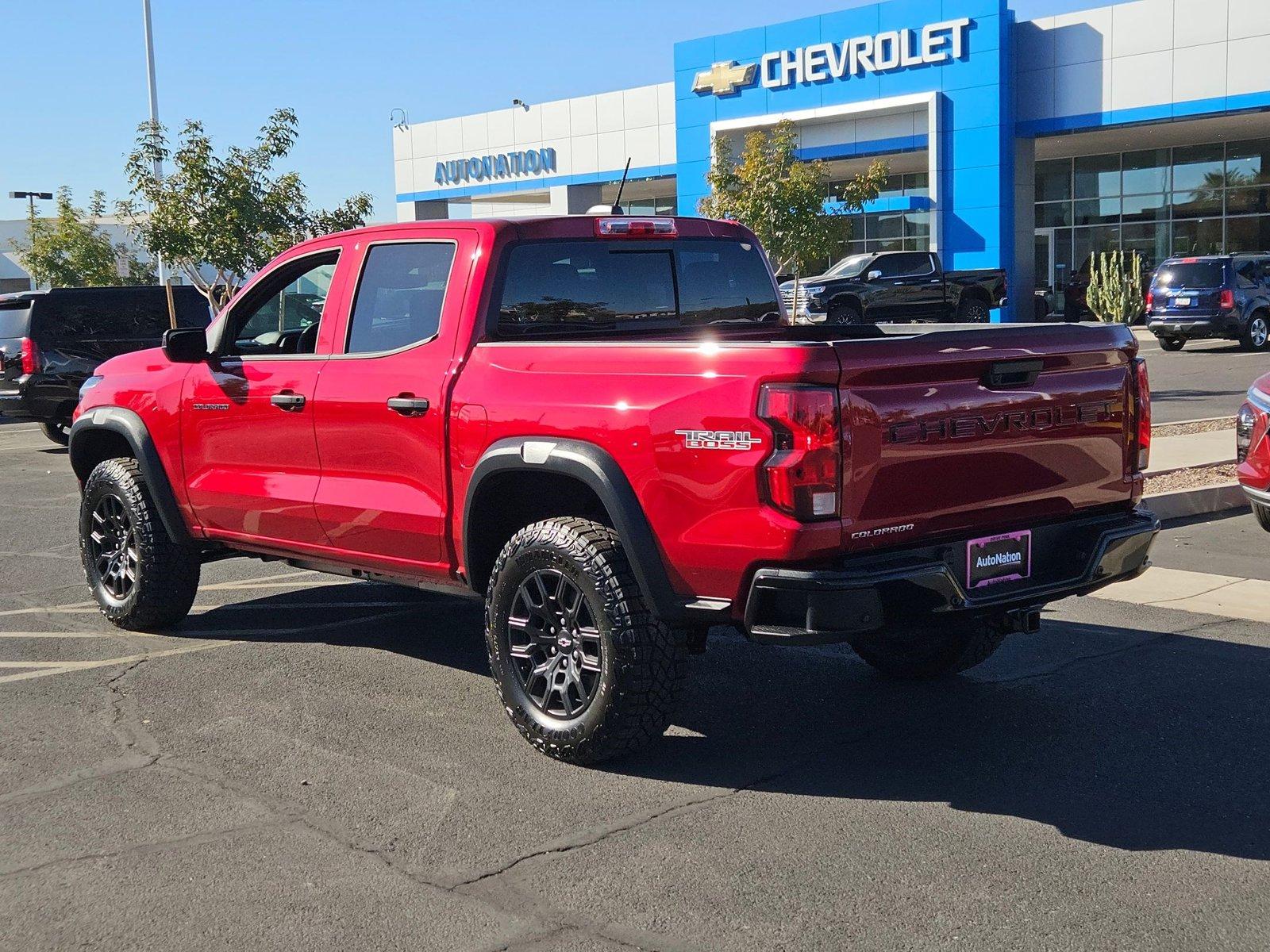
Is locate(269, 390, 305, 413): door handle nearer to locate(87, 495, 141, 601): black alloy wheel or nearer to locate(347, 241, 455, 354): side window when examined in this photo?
locate(347, 241, 455, 354): side window

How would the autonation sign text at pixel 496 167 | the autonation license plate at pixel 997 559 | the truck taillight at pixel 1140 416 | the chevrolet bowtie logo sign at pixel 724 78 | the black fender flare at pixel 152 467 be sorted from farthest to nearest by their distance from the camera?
the autonation sign text at pixel 496 167 < the chevrolet bowtie logo sign at pixel 724 78 < the black fender flare at pixel 152 467 < the truck taillight at pixel 1140 416 < the autonation license plate at pixel 997 559

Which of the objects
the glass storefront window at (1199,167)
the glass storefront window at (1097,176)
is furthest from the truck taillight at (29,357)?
the glass storefront window at (1199,167)

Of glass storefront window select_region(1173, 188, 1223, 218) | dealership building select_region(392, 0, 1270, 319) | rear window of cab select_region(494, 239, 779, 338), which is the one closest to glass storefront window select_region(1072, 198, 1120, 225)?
dealership building select_region(392, 0, 1270, 319)

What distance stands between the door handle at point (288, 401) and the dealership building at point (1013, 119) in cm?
2639

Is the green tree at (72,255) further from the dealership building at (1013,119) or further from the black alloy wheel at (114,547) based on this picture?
the black alloy wheel at (114,547)

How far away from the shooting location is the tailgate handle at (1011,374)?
4.65 meters

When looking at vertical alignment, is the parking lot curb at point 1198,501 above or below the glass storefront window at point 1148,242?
below

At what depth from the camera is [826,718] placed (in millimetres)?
5520

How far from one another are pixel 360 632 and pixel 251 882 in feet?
10.7

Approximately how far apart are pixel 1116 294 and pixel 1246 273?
8.45 m

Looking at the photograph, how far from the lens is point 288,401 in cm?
606

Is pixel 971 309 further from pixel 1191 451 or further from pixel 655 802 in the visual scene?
pixel 655 802

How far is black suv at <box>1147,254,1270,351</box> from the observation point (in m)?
25.6

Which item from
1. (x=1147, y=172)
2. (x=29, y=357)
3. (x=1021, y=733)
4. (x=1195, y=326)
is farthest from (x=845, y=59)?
(x=1021, y=733)
